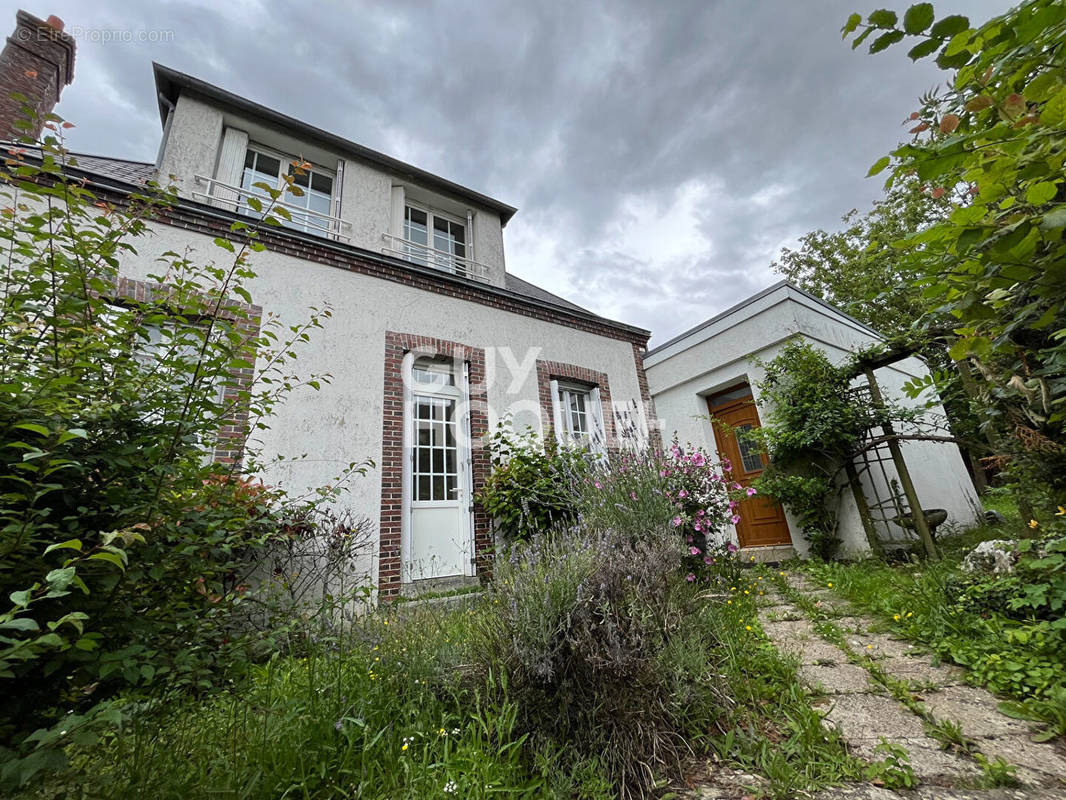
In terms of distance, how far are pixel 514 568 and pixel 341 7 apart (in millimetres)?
5990

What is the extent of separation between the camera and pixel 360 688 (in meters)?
1.88

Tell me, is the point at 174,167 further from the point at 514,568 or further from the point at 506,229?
the point at 514,568

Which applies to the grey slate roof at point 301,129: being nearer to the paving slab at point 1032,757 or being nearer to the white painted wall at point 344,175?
the white painted wall at point 344,175

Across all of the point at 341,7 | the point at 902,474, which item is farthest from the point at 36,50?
the point at 902,474

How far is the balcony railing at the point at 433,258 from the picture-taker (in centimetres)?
598

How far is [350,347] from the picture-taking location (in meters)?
4.66

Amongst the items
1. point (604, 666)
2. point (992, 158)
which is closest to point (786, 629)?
point (604, 666)

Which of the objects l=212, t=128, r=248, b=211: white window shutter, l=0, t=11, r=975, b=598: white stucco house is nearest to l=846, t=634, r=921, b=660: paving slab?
l=0, t=11, r=975, b=598: white stucco house

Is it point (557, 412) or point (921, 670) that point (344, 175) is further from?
point (921, 670)

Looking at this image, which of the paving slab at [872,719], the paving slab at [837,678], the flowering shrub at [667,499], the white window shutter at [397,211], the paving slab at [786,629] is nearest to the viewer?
the paving slab at [872,719]

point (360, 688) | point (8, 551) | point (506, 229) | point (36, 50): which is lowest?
point (360, 688)

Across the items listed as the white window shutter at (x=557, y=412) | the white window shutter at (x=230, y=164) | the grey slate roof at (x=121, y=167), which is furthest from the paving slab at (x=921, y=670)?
the grey slate roof at (x=121, y=167)

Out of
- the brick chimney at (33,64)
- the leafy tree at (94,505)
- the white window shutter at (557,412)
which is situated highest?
the brick chimney at (33,64)

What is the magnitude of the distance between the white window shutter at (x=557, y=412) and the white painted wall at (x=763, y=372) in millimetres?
2470
